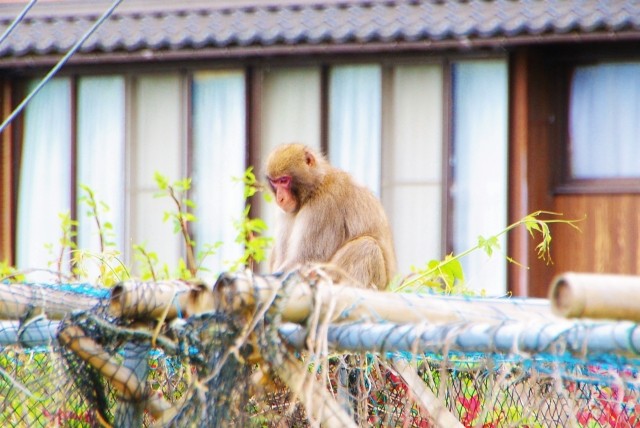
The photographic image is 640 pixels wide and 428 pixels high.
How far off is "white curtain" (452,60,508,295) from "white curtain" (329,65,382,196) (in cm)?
74

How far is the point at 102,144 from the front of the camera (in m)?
11.5

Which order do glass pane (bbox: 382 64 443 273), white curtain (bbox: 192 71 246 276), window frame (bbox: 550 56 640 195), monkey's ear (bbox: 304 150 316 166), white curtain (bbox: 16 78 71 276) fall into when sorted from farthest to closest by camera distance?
1. white curtain (bbox: 16 78 71 276)
2. white curtain (bbox: 192 71 246 276)
3. glass pane (bbox: 382 64 443 273)
4. window frame (bbox: 550 56 640 195)
5. monkey's ear (bbox: 304 150 316 166)

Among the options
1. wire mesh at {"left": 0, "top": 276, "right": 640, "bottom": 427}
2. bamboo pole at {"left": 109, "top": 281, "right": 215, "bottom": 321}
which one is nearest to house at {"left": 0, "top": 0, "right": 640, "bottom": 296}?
wire mesh at {"left": 0, "top": 276, "right": 640, "bottom": 427}

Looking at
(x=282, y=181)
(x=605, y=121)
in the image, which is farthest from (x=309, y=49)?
(x=282, y=181)

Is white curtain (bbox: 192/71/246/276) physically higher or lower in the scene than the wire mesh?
higher

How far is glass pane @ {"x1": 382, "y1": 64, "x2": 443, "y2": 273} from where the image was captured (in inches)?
425

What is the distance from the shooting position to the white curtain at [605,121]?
10562mm

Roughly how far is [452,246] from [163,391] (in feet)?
24.0

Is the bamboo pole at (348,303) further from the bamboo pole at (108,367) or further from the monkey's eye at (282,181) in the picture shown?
the monkey's eye at (282,181)

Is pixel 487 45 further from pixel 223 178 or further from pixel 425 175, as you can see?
pixel 223 178

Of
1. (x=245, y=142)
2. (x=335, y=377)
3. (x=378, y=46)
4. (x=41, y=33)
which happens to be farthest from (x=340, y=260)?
(x=41, y=33)

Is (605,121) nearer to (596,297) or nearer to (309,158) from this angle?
(309,158)

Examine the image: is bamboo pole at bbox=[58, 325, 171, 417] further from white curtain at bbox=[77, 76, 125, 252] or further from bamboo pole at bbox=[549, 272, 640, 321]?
white curtain at bbox=[77, 76, 125, 252]

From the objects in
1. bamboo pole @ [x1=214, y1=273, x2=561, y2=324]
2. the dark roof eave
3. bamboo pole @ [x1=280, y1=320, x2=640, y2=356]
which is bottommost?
bamboo pole @ [x1=280, y1=320, x2=640, y2=356]
